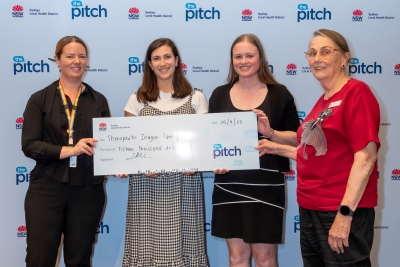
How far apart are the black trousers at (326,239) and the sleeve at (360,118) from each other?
317mm

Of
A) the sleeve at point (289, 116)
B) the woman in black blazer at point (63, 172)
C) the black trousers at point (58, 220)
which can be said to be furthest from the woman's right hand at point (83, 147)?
the sleeve at point (289, 116)

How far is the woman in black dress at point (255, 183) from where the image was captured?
249cm

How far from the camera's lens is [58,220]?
2.61 metres

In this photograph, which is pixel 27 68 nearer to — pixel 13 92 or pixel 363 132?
pixel 13 92

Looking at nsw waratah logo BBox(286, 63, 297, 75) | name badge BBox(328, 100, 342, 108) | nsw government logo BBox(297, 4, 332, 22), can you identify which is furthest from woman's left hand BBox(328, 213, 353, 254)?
nsw government logo BBox(297, 4, 332, 22)

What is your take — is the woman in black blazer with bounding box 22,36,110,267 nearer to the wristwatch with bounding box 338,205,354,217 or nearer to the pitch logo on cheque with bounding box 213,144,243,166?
the pitch logo on cheque with bounding box 213,144,243,166

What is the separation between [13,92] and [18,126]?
272 mm

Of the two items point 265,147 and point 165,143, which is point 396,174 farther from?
point 165,143

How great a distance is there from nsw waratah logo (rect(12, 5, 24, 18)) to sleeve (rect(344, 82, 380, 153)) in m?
2.66

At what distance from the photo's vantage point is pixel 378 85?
11.7 feet

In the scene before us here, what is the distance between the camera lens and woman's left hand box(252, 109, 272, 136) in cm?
247

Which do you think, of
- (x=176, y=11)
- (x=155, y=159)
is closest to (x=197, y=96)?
(x=155, y=159)

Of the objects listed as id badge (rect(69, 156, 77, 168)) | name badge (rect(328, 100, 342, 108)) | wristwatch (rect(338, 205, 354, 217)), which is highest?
name badge (rect(328, 100, 342, 108))

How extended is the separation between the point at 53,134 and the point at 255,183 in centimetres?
127
